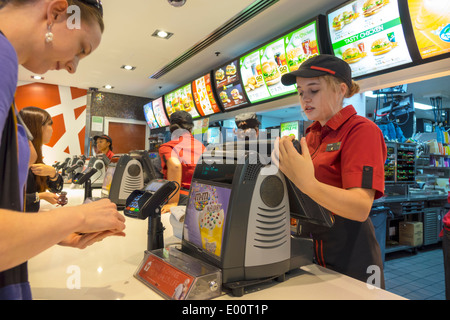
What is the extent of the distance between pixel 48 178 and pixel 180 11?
2.48 metres

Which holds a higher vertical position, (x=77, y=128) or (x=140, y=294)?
(x=77, y=128)

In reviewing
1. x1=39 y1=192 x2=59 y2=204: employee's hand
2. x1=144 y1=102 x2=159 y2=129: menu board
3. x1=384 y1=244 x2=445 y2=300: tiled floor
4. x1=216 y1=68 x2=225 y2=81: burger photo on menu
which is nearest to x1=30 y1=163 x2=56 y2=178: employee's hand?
x1=39 y1=192 x2=59 y2=204: employee's hand

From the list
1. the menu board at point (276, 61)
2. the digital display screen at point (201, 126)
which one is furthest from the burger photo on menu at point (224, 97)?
the digital display screen at point (201, 126)

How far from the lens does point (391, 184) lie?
4496 millimetres

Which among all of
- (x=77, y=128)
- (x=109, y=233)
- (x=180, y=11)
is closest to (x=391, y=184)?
(x=180, y=11)

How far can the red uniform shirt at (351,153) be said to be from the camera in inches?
42.4

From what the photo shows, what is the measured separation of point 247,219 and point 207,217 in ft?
0.53

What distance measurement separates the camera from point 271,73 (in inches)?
153

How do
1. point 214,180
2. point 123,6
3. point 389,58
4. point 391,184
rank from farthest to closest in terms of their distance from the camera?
1. point 391,184
2. point 123,6
3. point 389,58
4. point 214,180

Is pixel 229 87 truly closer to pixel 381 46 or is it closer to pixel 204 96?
pixel 204 96

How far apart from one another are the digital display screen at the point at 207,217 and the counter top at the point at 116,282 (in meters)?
0.18

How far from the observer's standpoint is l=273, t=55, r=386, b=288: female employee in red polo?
0.99 metres

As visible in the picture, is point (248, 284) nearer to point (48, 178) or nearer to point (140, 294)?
point (140, 294)

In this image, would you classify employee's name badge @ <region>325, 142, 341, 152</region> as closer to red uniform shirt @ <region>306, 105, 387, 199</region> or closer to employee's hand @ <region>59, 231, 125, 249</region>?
red uniform shirt @ <region>306, 105, 387, 199</region>
